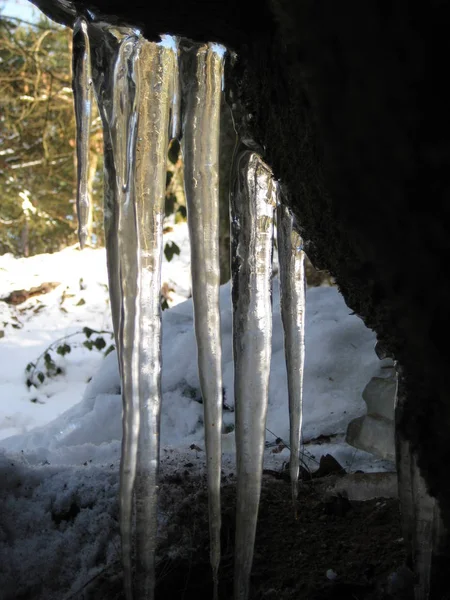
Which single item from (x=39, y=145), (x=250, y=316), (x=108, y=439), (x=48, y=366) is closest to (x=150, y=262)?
(x=250, y=316)

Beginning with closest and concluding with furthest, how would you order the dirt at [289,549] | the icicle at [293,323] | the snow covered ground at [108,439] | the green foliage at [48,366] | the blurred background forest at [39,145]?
the dirt at [289,549]
the snow covered ground at [108,439]
the icicle at [293,323]
the green foliage at [48,366]
the blurred background forest at [39,145]

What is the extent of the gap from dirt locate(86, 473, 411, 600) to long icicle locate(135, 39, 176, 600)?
14 centimetres

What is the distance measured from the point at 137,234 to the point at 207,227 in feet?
0.44

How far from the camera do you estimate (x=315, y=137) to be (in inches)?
27.3

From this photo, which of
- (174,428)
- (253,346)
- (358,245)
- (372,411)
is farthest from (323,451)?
(358,245)

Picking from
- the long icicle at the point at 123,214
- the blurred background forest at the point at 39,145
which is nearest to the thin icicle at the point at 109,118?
the long icicle at the point at 123,214

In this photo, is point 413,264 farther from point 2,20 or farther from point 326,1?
point 2,20

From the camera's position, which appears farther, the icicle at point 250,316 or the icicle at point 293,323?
the icicle at point 293,323

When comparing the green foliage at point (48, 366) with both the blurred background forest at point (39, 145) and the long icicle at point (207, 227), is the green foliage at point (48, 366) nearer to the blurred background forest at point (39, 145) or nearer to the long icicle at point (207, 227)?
the blurred background forest at point (39, 145)

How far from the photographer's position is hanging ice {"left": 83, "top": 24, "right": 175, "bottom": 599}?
3.24 ft

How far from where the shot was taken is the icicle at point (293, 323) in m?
1.35

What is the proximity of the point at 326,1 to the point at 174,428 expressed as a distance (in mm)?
1851

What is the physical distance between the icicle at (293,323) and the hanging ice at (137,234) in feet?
1.25

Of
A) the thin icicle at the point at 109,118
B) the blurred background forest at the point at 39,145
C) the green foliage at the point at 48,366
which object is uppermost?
the blurred background forest at the point at 39,145
